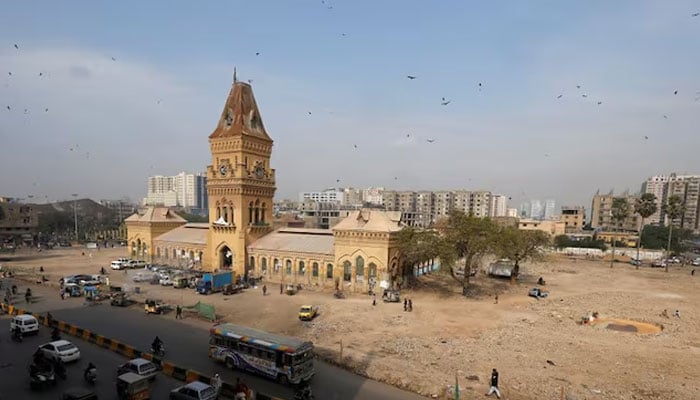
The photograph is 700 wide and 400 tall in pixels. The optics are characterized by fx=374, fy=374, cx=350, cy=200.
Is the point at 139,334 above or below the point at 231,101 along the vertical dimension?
below

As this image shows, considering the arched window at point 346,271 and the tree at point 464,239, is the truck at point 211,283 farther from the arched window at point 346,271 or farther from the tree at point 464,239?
the tree at point 464,239

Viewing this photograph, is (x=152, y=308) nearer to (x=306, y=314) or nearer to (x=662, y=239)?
(x=306, y=314)

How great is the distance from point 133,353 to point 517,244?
44900 mm

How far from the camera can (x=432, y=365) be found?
23453 mm

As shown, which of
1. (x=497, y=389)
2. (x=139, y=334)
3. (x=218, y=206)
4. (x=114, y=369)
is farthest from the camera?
(x=218, y=206)

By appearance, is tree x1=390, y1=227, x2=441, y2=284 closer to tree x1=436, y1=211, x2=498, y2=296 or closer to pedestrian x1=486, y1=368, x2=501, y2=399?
tree x1=436, y1=211, x2=498, y2=296

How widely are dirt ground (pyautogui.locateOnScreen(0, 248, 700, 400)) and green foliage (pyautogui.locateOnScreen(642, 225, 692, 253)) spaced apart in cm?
6068

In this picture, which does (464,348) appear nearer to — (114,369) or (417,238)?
(417,238)

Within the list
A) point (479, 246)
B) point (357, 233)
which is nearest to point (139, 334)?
point (357, 233)

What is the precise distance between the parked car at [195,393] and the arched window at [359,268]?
28.0 meters

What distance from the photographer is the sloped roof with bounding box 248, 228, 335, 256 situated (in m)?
48.4

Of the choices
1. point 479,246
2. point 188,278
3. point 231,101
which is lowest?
point 188,278

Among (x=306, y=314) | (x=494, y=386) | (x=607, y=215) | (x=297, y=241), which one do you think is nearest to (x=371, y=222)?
(x=297, y=241)

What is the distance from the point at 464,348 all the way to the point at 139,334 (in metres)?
24.4
